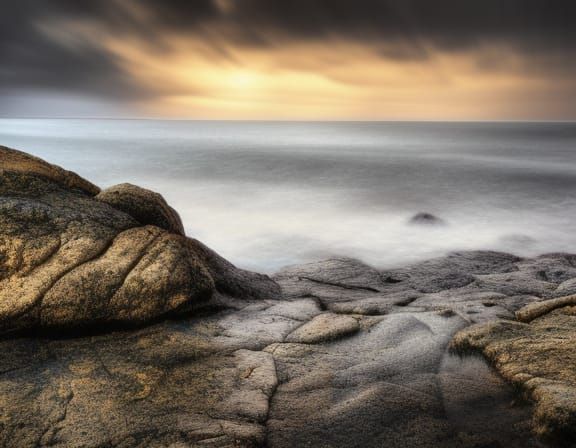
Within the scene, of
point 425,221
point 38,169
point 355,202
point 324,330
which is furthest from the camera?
point 355,202

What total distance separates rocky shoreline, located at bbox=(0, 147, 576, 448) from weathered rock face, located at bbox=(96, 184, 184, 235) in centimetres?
2

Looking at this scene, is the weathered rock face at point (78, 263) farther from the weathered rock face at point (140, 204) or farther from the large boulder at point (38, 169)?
the weathered rock face at point (140, 204)

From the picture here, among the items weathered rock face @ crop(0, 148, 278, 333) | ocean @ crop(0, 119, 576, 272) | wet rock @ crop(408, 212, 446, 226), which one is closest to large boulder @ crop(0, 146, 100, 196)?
weathered rock face @ crop(0, 148, 278, 333)

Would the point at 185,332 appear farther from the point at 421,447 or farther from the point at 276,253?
the point at 276,253

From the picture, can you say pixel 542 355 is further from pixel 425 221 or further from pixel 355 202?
pixel 355 202

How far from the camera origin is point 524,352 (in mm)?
3676

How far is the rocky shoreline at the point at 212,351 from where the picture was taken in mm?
2975

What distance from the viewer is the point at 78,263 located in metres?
4.43

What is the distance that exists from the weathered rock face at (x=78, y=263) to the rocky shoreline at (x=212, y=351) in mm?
13

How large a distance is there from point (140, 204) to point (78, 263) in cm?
140

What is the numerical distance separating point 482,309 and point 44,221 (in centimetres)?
523

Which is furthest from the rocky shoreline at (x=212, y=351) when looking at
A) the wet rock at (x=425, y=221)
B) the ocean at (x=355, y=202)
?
the wet rock at (x=425, y=221)

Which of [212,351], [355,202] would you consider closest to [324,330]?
[212,351]

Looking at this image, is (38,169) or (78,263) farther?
(38,169)
